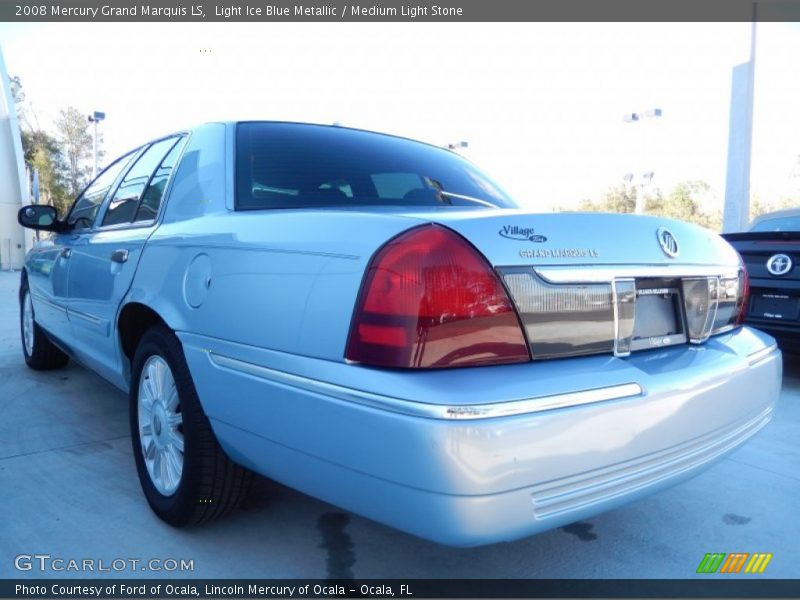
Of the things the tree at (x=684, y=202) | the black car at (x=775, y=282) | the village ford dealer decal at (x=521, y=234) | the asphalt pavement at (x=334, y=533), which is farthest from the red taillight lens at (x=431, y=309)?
the tree at (x=684, y=202)

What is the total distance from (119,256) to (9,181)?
25.1 meters

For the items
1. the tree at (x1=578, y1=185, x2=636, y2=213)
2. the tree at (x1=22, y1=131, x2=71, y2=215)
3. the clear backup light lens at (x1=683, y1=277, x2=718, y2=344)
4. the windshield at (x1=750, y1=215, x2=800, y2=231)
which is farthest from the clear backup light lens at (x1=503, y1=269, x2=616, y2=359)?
the tree at (x1=22, y1=131, x2=71, y2=215)

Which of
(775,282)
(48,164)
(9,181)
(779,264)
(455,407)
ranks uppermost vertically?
(48,164)

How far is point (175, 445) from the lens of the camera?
225cm

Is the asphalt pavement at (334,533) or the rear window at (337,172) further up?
the rear window at (337,172)

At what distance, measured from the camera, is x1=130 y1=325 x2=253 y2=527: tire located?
80.7 inches

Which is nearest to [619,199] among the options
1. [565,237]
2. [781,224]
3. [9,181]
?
[9,181]

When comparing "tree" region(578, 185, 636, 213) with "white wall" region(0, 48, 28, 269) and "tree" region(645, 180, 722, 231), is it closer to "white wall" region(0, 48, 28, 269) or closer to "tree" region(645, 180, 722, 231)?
"tree" region(645, 180, 722, 231)

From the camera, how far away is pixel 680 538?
2.27 m

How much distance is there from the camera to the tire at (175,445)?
2049mm

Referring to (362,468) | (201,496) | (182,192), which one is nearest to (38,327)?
(182,192)

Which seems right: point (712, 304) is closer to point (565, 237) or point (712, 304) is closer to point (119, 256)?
point (565, 237)

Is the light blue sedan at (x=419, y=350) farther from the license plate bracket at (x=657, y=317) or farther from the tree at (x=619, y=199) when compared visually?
the tree at (x=619, y=199)

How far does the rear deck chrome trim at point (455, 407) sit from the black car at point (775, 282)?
354 centimetres
